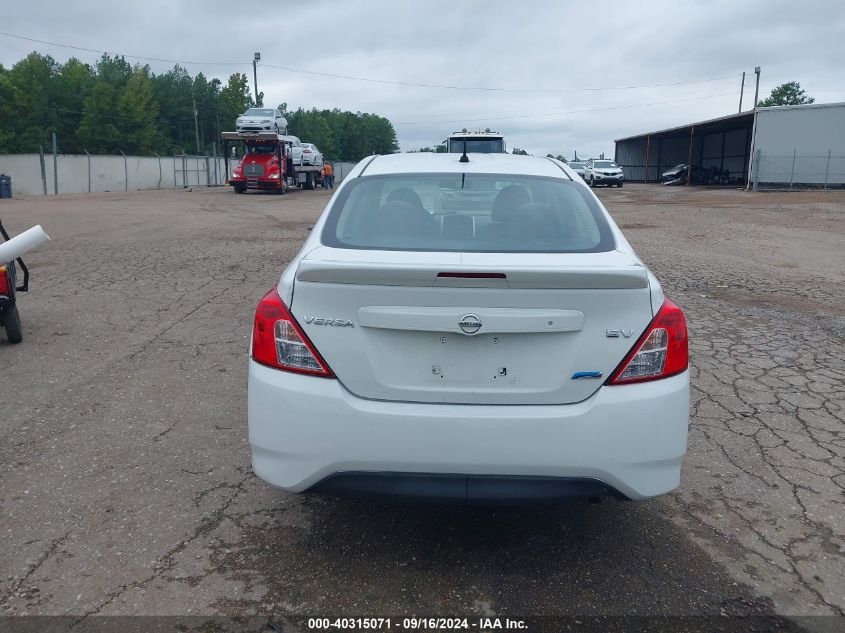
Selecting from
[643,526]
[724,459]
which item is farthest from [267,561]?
[724,459]

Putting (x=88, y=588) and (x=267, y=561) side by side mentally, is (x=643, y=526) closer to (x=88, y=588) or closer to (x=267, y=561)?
(x=267, y=561)

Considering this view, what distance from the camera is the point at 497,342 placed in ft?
9.41

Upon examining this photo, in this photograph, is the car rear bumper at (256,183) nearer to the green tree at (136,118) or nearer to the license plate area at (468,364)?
the license plate area at (468,364)

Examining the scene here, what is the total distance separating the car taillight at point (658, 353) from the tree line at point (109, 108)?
6234cm

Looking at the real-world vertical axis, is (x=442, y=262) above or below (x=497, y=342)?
above

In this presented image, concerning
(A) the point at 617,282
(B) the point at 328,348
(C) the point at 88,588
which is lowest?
(C) the point at 88,588

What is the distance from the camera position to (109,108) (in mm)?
64500

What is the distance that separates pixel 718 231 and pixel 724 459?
1365cm

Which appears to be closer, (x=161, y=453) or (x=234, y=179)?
(x=161, y=453)

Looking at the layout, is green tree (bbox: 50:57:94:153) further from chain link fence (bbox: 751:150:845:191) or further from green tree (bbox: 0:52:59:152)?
chain link fence (bbox: 751:150:845:191)

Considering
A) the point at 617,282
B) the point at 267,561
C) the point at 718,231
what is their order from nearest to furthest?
the point at 617,282 < the point at 267,561 < the point at 718,231

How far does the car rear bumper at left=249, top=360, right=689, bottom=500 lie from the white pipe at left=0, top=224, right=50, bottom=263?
4.58m

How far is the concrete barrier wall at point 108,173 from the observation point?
37.4 m

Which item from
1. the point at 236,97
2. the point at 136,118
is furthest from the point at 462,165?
the point at 236,97
